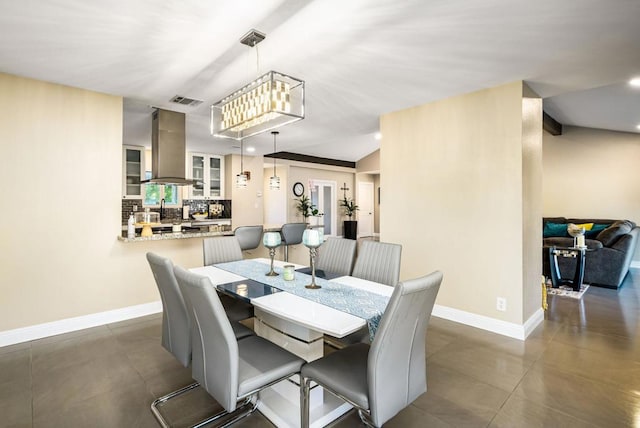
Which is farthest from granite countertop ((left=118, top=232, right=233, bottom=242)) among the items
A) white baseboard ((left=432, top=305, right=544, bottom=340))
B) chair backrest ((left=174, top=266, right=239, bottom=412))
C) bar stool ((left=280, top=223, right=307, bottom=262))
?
white baseboard ((left=432, top=305, right=544, bottom=340))

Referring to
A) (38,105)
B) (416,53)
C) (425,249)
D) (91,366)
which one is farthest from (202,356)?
(38,105)

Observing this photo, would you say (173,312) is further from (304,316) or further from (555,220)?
(555,220)

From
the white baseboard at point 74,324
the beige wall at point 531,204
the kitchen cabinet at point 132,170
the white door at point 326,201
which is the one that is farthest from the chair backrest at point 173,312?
the white door at point 326,201

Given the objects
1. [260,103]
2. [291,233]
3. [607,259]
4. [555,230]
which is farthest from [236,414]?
[555,230]

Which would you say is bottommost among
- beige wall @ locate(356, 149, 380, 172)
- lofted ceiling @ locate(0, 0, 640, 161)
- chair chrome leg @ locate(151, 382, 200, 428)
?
chair chrome leg @ locate(151, 382, 200, 428)

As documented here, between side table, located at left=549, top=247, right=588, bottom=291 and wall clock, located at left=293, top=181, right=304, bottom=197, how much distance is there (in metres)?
5.85

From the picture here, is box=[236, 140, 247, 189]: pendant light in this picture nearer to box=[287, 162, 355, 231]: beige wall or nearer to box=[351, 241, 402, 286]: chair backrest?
box=[287, 162, 355, 231]: beige wall

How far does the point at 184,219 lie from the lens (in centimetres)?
680

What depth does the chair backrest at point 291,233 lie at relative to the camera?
A: 16.1 ft

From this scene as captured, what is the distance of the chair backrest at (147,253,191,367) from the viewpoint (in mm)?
1833

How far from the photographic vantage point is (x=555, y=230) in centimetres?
601

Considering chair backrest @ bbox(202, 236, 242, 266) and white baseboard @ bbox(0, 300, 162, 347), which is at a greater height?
chair backrest @ bbox(202, 236, 242, 266)

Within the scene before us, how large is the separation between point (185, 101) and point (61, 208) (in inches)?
66.0

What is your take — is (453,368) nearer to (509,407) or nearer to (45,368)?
(509,407)
